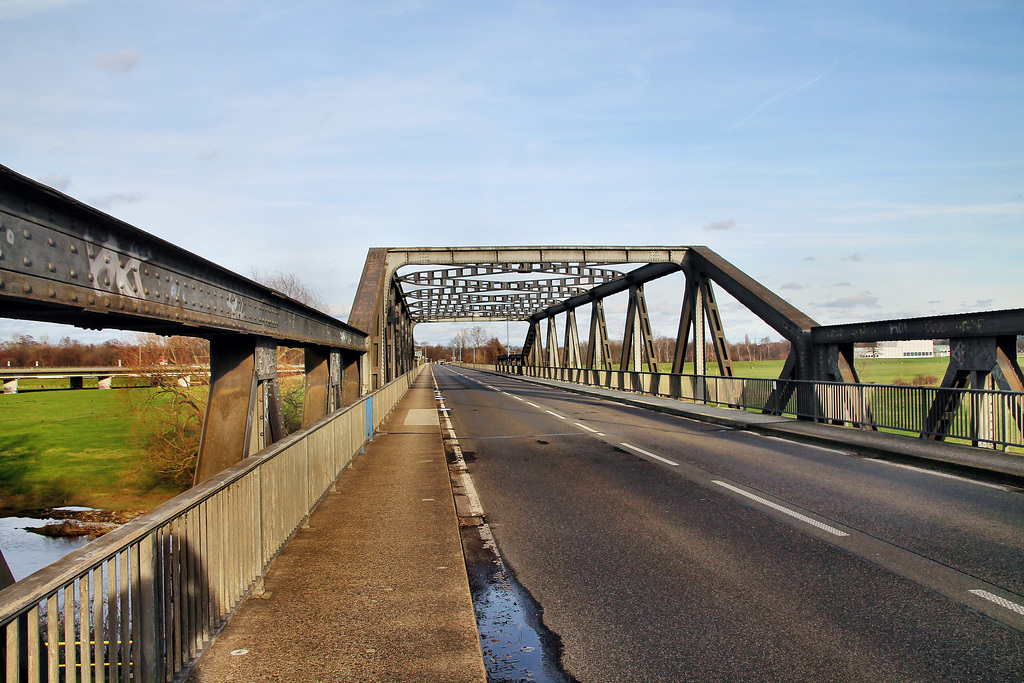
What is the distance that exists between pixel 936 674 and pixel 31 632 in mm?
4380

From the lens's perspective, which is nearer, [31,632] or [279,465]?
[31,632]

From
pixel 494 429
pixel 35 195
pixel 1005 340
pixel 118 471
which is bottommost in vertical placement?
pixel 118 471

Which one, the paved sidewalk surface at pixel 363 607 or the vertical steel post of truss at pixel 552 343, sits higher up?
the vertical steel post of truss at pixel 552 343

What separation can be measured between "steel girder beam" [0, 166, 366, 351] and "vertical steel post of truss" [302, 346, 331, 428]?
671 cm

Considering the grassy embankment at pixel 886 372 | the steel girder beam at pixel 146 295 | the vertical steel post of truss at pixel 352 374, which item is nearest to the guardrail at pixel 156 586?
the steel girder beam at pixel 146 295

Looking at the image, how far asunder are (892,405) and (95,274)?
14.5 metres

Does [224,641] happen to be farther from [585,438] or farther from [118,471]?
[118,471]

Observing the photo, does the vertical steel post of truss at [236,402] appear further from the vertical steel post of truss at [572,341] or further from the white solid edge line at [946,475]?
the vertical steel post of truss at [572,341]

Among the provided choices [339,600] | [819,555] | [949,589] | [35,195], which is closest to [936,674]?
[949,589]

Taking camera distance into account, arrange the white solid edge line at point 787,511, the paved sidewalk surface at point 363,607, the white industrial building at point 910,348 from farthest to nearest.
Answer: the white industrial building at point 910,348, the white solid edge line at point 787,511, the paved sidewalk surface at point 363,607

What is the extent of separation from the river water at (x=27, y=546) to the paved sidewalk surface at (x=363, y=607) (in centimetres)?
1000

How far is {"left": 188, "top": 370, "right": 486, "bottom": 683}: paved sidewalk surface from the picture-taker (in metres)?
3.63

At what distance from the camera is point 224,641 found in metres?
3.95

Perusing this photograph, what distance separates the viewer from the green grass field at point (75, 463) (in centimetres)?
2033
